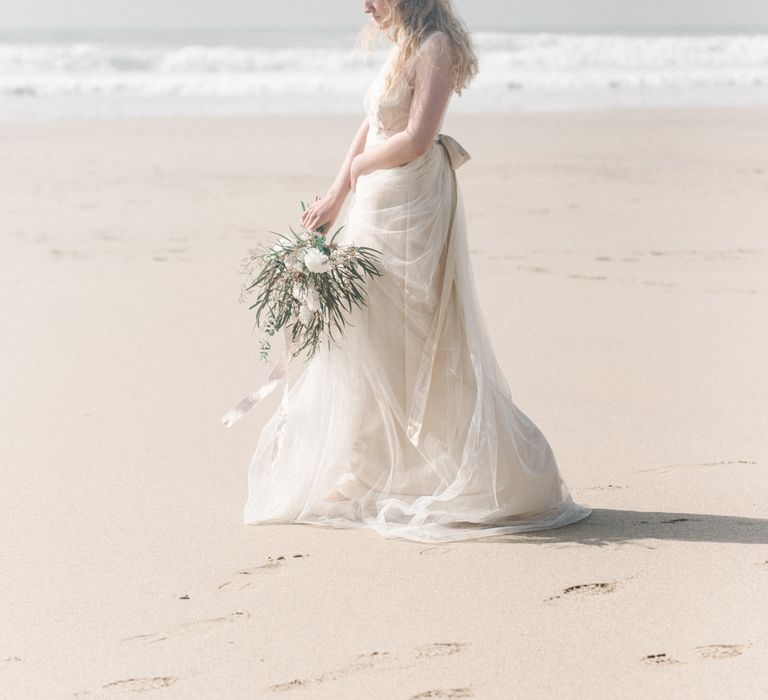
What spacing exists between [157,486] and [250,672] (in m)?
1.57

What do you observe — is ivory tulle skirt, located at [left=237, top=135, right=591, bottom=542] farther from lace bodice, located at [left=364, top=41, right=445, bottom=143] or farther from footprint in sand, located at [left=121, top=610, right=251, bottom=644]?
footprint in sand, located at [left=121, top=610, right=251, bottom=644]

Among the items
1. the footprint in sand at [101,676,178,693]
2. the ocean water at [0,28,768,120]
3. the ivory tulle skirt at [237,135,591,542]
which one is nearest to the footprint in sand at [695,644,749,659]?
the ivory tulle skirt at [237,135,591,542]

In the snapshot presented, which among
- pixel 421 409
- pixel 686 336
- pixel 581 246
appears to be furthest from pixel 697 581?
pixel 581 246

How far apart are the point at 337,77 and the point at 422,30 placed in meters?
22.2

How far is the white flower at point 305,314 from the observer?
3855 mm

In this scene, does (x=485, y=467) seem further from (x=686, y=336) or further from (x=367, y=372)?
(x=686, y=336)

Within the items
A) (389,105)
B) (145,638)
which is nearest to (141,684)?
(145,638)

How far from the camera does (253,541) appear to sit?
3.87 m

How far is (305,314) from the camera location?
386 centimetres

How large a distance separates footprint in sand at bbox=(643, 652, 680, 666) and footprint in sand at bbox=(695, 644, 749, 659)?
0.27 feet

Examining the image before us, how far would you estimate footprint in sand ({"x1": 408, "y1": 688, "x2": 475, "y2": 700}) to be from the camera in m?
2.81

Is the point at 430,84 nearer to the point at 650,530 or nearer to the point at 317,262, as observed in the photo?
the point at 317,262

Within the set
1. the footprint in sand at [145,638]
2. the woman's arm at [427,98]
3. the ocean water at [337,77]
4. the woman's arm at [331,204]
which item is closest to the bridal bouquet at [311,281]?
the woman's arm at [331,204]

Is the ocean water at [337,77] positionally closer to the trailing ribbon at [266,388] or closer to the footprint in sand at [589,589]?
the trailing ribbon at [266,388]
